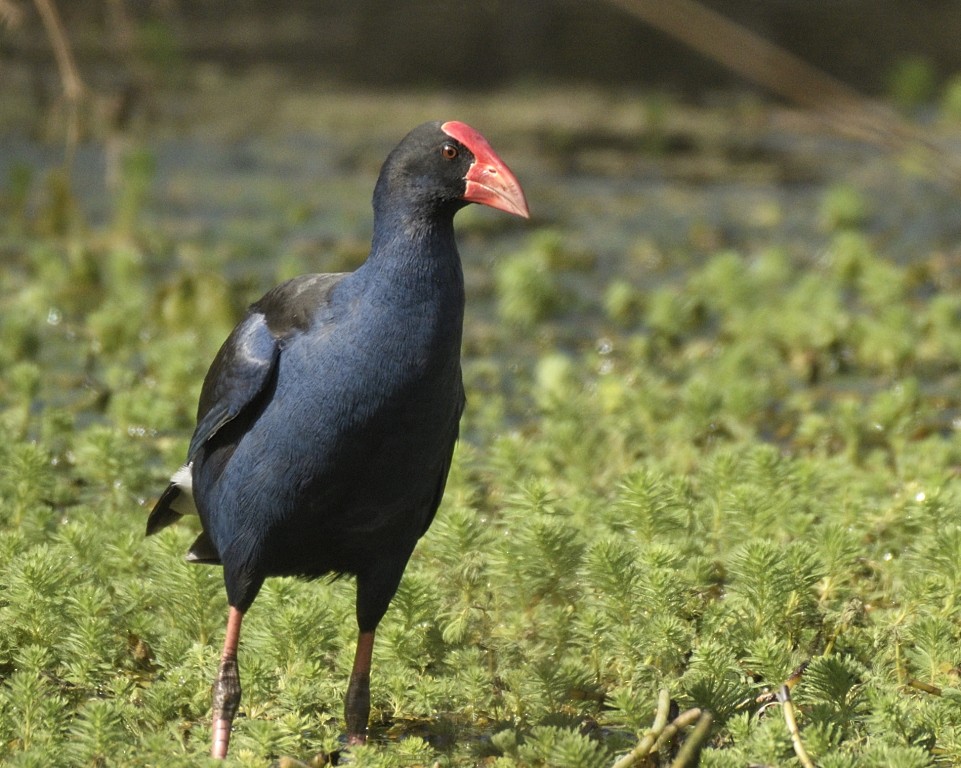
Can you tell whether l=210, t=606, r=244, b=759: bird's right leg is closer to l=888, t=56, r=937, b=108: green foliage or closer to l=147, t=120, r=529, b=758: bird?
l=147, t=120, r=529, b=758: bird

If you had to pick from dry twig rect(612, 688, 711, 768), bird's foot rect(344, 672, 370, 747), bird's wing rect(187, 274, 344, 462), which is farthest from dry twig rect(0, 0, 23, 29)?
dry twig rect(612, 688, 711, 768)

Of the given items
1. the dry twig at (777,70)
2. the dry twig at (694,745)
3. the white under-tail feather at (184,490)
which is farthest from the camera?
the white under-tail feather at (184,490)

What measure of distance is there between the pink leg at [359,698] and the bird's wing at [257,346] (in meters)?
0.51

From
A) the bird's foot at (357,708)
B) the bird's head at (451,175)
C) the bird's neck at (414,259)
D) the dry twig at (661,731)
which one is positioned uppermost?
the bird's head at (451,175)

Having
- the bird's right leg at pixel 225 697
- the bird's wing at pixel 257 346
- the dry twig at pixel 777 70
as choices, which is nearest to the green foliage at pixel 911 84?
the bird's wing at pixel 257 346

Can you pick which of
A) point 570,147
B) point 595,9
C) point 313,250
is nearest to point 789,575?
point 313,250

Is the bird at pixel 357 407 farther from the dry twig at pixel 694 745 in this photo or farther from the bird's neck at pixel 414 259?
the dry twig at pixel 694 745

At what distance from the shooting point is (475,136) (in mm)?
2635

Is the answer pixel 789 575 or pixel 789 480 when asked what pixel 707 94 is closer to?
pixel 789 480

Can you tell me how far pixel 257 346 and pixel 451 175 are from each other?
1.56 ft

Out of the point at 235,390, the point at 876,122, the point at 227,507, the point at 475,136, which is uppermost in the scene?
the point at 876,122

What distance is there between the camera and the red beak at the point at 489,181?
261cm

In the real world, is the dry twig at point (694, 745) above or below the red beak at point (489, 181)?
below

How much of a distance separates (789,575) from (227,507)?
1.08m
